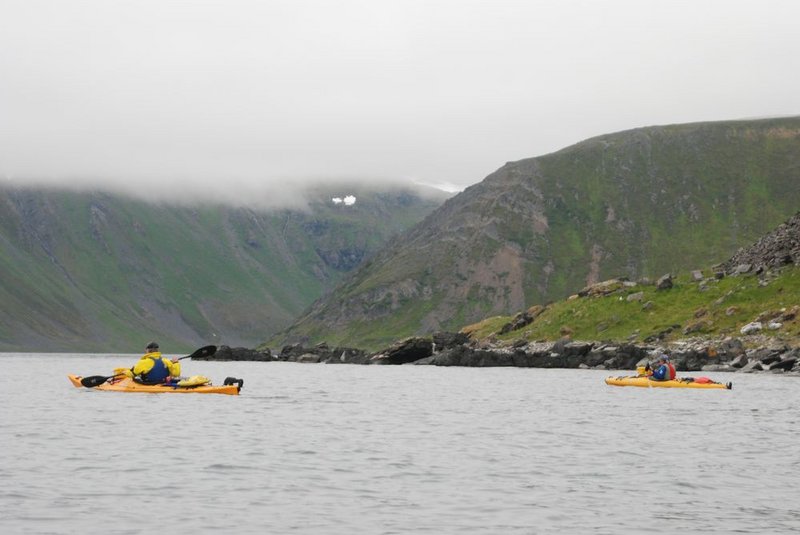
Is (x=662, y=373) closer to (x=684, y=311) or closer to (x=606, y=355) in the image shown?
(x=606, y=355)

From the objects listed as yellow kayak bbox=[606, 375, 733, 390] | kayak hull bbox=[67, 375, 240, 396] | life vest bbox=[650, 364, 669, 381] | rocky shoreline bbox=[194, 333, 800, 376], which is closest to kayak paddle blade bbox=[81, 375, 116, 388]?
kayak hull bbox=[67, 375, 240, 396]

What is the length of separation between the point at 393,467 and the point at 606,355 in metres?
111

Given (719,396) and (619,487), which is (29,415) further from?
(719,396)

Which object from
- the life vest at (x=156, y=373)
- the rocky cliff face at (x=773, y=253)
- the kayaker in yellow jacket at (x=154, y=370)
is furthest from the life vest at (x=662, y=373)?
the rocky cliff face at (x=773, y=253)

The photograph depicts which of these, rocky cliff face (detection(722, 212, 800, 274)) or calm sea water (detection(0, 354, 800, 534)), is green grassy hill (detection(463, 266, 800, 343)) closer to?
rocky cliff face (detection(722, 212, 800, 274))

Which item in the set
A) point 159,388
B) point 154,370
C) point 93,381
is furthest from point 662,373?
point 93,381

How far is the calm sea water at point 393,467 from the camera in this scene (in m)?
27.8

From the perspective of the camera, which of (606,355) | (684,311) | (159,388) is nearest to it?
(159,388)

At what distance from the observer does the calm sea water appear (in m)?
27.8

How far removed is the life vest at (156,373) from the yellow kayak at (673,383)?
138 feet

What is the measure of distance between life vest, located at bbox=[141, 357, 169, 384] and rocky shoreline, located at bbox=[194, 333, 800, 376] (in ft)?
233

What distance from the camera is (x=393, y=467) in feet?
124

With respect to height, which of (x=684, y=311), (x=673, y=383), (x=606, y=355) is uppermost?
(x=684, y=311)

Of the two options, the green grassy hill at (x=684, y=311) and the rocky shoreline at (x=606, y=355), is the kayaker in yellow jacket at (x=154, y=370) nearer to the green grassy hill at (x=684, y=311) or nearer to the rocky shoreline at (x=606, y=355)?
the rocky shoreline at (x=606, y=355)
